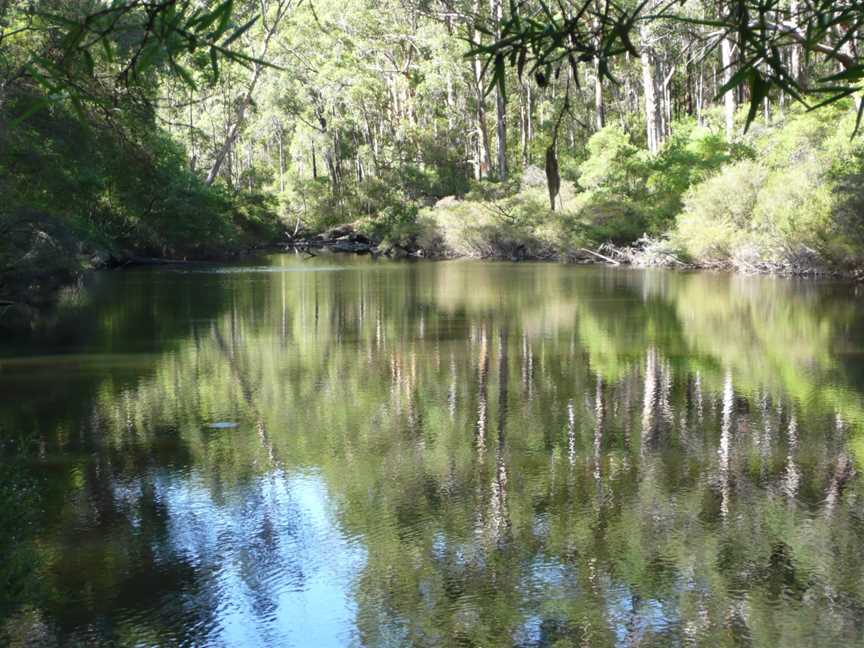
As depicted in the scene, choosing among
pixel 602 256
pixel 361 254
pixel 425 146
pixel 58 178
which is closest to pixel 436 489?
pixel 58 178

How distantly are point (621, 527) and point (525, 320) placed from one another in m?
11.8

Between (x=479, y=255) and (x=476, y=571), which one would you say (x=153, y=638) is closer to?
(x=476, y=571)

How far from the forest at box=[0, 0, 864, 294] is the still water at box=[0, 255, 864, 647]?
2592 millimetres

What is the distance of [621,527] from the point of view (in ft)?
21.4

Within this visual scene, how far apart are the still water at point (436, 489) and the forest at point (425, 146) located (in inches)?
102

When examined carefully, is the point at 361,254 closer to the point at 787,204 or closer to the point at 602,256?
the point at 602,256

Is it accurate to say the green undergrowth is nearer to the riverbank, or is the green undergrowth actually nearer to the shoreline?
the shoreline

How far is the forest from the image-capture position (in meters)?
11.3

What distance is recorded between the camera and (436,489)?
7477 millimetres

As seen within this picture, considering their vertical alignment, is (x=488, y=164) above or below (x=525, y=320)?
above

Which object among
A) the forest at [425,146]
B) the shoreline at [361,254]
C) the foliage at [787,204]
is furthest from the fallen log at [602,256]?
the foliage at [787,204]

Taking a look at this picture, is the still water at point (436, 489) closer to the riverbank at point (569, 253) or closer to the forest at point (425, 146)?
the forest at point (425, 146)

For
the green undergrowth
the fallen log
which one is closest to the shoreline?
the fallen log

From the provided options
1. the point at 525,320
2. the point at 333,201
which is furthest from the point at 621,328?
the point at 333,201
